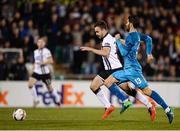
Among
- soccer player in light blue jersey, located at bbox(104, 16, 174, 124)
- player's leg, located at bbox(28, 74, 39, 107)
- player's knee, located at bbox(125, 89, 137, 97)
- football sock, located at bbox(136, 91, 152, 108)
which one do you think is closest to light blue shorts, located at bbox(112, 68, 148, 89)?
soccer player in light blue jersey, located at bbox(104, 16, 174, 124)

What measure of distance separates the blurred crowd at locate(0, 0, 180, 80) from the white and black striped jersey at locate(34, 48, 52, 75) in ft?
7.12

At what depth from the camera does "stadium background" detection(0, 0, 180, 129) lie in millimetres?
26406

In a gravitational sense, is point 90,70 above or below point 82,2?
below

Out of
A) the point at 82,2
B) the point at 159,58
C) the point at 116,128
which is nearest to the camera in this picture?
the point at 116,128

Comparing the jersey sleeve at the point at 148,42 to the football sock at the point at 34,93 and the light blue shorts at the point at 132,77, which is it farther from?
the football sock at the point at 34,93

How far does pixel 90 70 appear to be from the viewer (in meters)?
27.3

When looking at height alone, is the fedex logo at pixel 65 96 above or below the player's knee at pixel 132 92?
below

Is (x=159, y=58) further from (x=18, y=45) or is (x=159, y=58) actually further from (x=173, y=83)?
(x=18, y=45)

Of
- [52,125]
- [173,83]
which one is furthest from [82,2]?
[52,125]

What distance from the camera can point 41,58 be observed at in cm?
2403

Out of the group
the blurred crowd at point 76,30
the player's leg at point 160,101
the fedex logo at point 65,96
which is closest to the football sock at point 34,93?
the fedex logo at point 65,96

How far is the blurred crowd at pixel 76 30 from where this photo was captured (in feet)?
89.0

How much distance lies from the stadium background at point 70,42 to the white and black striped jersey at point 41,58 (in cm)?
212

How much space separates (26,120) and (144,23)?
540 inches
